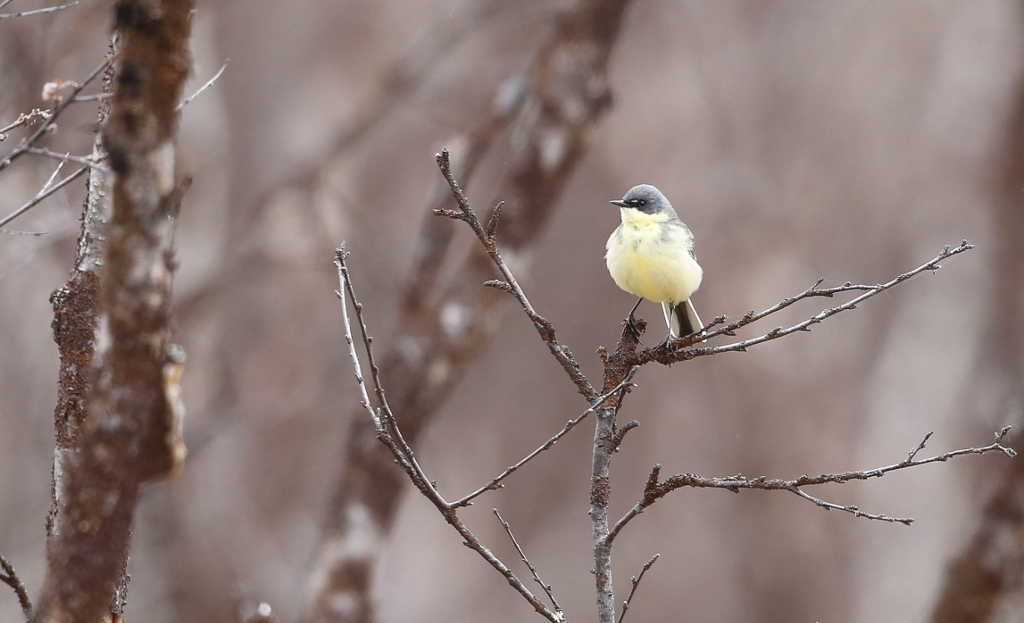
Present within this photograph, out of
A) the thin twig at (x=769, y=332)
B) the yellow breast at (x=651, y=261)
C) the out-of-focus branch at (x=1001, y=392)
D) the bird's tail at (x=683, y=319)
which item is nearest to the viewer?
the thin twig at (x=769, y=332)

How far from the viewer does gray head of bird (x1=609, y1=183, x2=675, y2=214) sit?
455cm

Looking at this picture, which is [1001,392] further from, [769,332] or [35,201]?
[35,201]

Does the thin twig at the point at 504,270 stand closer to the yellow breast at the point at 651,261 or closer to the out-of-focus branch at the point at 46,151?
the out-of-focus branch at the point at 46,151

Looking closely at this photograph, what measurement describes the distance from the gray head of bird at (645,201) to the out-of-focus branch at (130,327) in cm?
259

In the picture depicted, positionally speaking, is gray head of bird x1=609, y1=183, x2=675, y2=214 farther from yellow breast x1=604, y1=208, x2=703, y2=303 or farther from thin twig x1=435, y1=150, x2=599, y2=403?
thin twig x1=435, y1=150, x2=599, y2=403

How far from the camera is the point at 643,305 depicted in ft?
43.2

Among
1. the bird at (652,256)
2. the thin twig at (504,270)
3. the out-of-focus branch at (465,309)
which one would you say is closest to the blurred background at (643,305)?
the out-of-focus branch at (465,309)

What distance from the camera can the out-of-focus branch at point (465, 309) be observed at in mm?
7598

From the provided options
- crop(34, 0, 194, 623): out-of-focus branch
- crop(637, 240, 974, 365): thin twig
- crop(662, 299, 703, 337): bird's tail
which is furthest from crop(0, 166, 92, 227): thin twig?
crop(662, 299, 703, 337): bird's tail

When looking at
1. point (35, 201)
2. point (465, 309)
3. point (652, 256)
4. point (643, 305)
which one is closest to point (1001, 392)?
point (643, 305)

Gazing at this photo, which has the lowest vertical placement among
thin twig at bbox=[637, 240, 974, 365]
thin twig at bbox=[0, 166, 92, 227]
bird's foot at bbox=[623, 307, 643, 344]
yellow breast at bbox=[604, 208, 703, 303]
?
thin twig at bbox=[637, 240, 974, 365]

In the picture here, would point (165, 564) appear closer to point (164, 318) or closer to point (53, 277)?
point (53, 277)

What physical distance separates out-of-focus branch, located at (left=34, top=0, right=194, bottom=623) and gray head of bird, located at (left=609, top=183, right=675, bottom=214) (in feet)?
8.51

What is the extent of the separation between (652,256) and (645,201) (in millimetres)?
433
